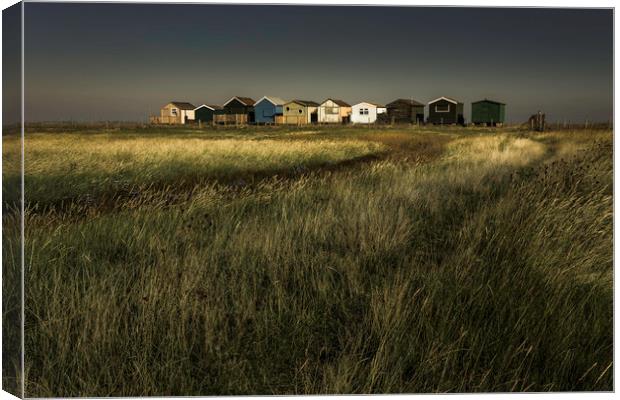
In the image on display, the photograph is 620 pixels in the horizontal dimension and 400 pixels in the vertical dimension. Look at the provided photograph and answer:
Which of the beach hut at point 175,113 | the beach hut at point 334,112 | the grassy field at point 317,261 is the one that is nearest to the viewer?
the grassy field at point 317,261

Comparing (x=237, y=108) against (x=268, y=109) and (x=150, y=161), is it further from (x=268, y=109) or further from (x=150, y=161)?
(x=150, y=161)

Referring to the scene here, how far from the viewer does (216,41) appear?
5004 mm

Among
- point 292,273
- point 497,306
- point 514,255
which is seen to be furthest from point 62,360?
point 514,255

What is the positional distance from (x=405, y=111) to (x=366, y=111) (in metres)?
0.37

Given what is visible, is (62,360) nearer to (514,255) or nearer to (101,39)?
(101,39)

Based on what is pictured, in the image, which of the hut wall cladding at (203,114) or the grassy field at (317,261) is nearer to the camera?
the grassy field at (317,261)

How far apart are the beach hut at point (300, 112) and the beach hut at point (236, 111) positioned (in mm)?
293

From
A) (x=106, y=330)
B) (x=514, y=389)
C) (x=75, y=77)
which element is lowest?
(x=514, y=389)

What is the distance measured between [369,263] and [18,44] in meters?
2.98

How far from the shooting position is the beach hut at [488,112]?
5289 millimetres

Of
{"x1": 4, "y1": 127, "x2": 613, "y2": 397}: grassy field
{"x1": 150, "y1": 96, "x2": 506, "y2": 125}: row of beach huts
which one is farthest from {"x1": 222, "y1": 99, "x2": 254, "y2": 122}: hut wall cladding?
{"x1": 4, "y1": 127, "x2": 613, "y2": 397}: grassy field

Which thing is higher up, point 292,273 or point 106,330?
point 292,273

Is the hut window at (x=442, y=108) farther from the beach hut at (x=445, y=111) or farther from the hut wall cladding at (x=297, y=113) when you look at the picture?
the hut wall cladding at (x=297, y=113)

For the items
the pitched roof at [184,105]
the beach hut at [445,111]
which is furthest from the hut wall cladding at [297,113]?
the beach hut at [445,111]
